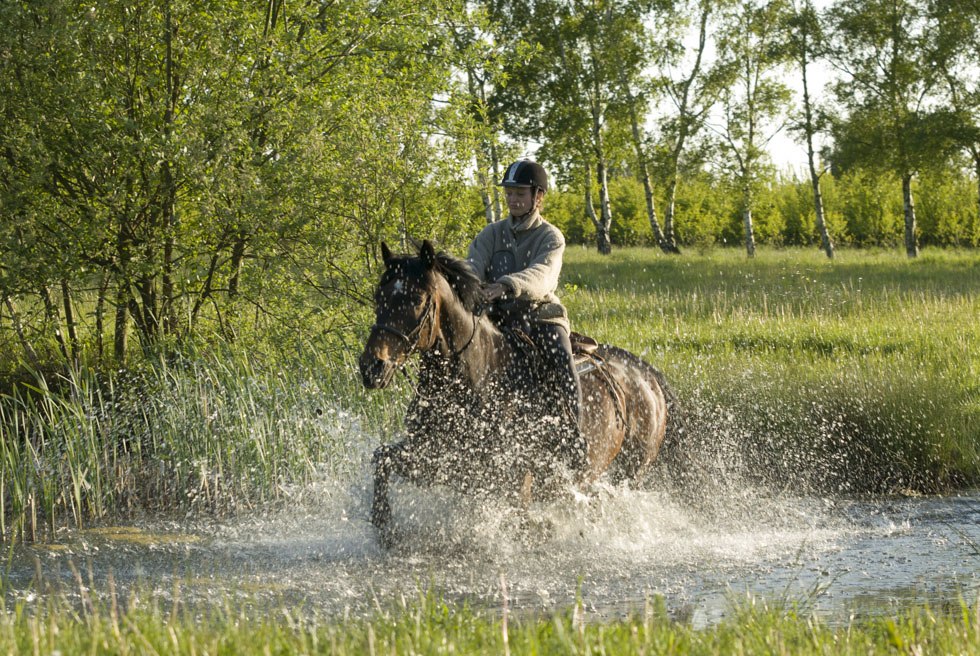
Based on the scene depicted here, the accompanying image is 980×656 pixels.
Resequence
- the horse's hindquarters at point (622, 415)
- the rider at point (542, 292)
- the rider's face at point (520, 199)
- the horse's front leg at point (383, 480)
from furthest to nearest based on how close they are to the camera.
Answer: the horse's hindquarters at point (622, 415) → the rider's face at point (520, 199) → the rider at point (542, 292) → the horse's front leg at point (383, 480)

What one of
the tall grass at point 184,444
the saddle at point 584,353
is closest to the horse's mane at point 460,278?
the saddle at point 584,353

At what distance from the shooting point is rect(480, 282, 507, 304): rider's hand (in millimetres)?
6273

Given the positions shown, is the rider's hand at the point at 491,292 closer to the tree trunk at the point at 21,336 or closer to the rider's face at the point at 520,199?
the rider's face at the point at 520,199

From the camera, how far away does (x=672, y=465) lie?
9258mm

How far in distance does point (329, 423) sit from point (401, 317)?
423 centimetres

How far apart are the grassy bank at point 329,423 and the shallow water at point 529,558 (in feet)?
1.71

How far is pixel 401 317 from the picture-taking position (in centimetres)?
565

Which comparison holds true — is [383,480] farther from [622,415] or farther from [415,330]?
[622,415]

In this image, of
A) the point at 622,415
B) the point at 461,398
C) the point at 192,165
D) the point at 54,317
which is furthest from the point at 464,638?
the point at 54,317

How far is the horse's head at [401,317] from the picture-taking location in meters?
5.40

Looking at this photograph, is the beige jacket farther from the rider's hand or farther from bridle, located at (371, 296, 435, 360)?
bridle, located at (371, 296, 435, 360)

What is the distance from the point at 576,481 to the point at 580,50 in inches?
A: 1264

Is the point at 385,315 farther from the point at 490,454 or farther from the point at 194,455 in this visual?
the point at 194,455

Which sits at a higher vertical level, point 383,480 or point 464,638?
point 383,480
